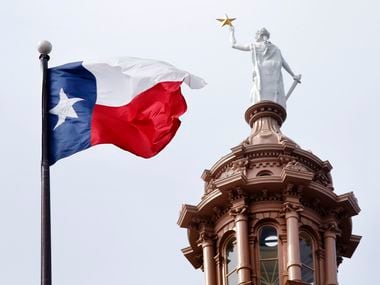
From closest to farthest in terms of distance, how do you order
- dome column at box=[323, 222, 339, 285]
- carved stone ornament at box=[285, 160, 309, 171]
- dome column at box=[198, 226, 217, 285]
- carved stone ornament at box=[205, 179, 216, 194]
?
dome column at box=[323, 222, 339, 285]
carved stone ornament at box=[285, 160, 309, 171]
dome column at box=[198, 226, 217, 285]
carved stone ornament at box=[205, 179, 216, 194]

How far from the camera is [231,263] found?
2002 inches

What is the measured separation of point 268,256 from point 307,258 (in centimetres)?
155

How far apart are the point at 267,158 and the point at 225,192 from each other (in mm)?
1972

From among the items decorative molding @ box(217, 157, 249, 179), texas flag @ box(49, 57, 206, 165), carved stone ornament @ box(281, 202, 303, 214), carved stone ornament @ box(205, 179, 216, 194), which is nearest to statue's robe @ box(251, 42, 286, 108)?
decorative molding @ box(217, 157, 249, 179)

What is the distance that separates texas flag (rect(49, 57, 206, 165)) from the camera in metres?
32.4

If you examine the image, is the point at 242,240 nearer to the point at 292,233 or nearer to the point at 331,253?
the point at 292,233

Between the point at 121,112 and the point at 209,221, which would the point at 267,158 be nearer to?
the point at 209,221

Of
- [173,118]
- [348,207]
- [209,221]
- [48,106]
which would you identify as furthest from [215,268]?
[48,106]

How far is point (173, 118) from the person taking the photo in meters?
34.8

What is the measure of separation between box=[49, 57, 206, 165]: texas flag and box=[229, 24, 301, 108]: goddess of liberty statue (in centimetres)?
1886

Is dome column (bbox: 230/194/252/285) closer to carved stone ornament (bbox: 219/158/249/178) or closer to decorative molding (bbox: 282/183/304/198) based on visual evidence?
carved stone ornament (bbox: 219/158/249/178)

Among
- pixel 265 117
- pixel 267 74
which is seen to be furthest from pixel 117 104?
pixel 267 74

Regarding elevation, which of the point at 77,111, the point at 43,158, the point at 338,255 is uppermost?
the point at 338,255

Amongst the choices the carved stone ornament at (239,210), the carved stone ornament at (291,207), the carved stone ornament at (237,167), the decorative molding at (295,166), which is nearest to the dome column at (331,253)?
the carved stone ornament at (291,207)
